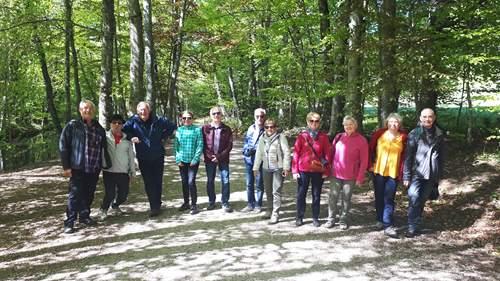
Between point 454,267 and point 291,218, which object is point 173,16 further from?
point 454,267

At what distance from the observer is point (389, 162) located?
6.43 metres

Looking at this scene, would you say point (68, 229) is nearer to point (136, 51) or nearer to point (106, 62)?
point (106, 62)

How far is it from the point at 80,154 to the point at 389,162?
4.94m

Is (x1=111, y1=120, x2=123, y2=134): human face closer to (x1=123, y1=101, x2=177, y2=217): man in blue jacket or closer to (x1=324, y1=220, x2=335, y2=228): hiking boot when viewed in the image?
(x1=123, y1=101, x2=177, y2=217): man in blue jacket

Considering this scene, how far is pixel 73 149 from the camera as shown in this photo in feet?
21.4

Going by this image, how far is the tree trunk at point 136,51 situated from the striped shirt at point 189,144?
3326 millimetres

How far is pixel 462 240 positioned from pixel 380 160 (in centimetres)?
168

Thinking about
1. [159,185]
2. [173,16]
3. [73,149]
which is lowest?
[159,185]

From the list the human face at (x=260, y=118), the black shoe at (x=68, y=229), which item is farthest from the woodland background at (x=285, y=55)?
the black shoe at (x=68, y=229)

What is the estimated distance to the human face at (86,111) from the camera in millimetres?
6562

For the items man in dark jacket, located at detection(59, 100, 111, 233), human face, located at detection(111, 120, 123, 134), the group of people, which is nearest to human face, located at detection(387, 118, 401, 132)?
the group of people

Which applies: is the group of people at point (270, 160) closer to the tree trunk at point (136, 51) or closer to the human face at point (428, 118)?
the human face at point (428, 118)

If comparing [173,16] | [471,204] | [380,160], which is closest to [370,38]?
[380,160]

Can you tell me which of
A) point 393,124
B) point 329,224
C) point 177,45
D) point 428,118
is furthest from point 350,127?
point 177,45
